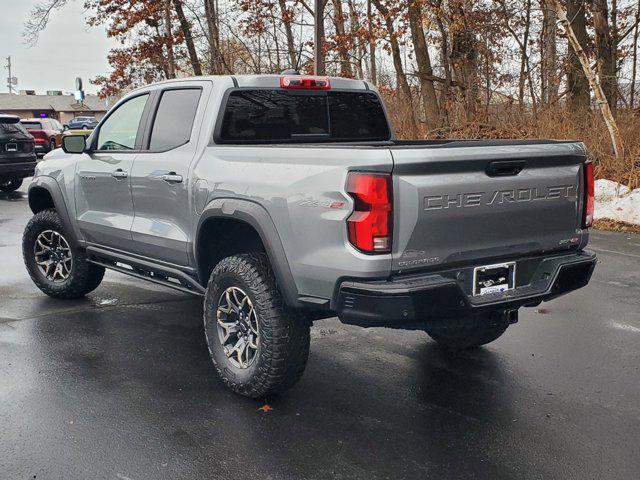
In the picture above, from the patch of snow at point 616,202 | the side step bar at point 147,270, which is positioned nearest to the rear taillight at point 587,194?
the side step bar at point 147,270

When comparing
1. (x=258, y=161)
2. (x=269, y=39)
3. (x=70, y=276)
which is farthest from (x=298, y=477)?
(x=269, y=39)

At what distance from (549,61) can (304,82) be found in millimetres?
16715

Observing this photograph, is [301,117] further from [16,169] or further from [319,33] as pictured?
[16,169]

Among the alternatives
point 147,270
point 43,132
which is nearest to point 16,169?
point 147,270

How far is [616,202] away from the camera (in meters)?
11.1

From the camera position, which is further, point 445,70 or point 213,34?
point 213,34

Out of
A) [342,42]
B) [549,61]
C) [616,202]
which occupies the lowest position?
[616,202]

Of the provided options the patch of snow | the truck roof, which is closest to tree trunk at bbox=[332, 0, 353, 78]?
the patch of snow

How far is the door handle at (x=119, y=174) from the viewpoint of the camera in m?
5.15

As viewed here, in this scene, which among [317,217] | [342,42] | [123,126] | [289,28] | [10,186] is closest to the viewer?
[317,217]

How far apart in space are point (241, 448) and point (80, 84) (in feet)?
102

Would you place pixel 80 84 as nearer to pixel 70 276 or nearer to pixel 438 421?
pixel 70 276

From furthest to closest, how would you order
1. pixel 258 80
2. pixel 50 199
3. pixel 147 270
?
pixel 50 199, pixel 147 270, pixel 258 80

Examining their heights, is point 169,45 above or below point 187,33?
below
